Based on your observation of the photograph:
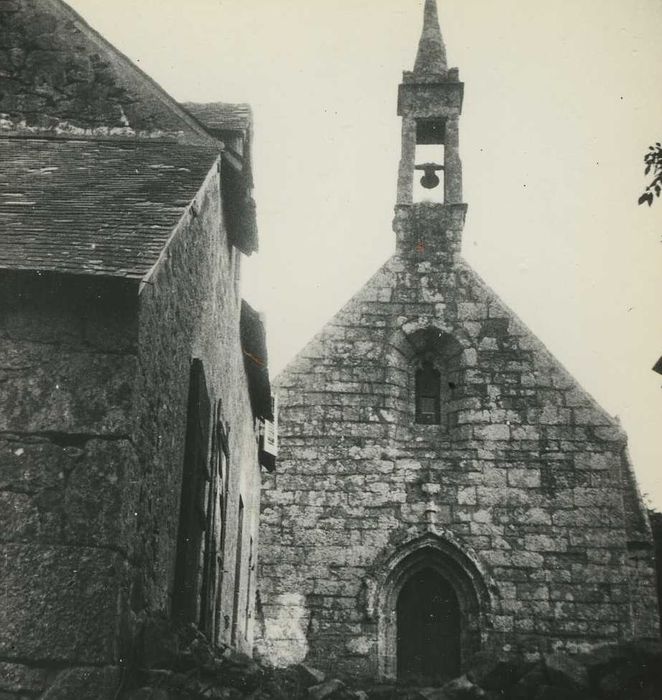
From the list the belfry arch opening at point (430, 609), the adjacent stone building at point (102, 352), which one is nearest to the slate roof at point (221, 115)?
the adjacent stone building at point (102, 352)

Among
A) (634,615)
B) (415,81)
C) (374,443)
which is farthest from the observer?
(415,81)

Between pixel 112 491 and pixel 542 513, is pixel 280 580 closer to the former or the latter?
pixel 542 513

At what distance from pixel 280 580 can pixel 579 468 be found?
14.8ft

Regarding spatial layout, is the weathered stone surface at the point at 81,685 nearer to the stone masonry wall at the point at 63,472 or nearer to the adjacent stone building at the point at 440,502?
the stone masonry wall at the point at 63,472

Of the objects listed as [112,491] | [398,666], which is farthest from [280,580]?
[112,491]

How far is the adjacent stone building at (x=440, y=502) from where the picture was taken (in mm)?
11359

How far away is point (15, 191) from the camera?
18.1 feet

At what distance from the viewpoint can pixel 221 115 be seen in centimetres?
808

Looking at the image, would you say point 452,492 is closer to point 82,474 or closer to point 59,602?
point 82,474

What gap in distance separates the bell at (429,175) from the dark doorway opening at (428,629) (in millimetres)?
6688

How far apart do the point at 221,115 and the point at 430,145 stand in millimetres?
8128

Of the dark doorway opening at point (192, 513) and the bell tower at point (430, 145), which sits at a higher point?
the bell tower at point (430, 145)

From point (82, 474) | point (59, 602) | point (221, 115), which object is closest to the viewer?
point (59, 602)

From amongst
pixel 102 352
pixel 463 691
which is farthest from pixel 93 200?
pixel 463 691
